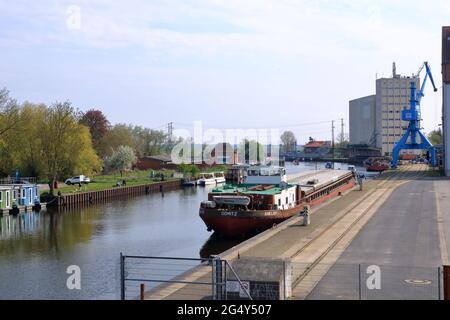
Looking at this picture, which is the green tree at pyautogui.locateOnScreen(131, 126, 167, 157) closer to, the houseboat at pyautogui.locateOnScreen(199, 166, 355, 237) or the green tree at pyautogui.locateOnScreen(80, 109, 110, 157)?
the green tree at pyautogui.locateOnScreen(80, 109, 110, 157)

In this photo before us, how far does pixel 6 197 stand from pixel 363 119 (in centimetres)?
15251

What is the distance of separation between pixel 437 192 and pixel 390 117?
113395mm

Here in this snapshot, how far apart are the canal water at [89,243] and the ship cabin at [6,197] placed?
2.10 meters

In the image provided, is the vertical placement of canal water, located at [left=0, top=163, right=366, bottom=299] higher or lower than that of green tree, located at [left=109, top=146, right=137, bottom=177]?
lower

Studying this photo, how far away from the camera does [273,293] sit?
47.8ft

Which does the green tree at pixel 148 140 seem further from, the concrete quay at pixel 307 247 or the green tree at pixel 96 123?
the concrete quay at pixel 307 247

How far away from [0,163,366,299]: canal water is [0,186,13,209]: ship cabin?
210 cm

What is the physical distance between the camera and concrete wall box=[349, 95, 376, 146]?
184 m

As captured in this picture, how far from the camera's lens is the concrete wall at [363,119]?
18410 cm

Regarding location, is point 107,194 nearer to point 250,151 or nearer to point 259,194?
point 259,194

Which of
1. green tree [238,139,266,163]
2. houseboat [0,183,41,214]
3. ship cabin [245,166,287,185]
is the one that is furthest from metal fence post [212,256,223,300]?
green tree [238,139,266,163]

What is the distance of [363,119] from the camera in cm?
18988

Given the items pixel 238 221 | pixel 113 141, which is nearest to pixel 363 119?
pixel 113 141
